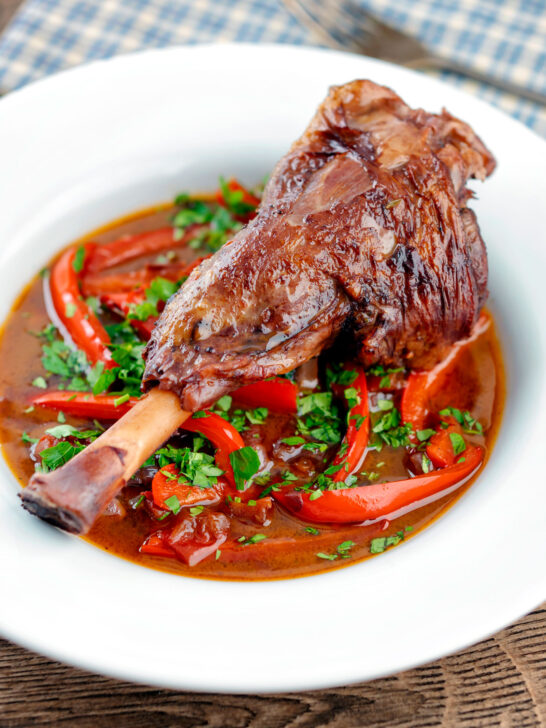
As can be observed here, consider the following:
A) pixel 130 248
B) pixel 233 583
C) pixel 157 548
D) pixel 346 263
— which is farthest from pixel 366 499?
pixel 130 248

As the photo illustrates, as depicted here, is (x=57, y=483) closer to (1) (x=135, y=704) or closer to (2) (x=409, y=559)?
(1) (x=135, y=704)

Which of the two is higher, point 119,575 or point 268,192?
point 268,192

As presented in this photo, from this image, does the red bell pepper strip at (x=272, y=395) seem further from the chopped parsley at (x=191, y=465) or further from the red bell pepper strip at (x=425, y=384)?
the red bell pepper strip at (x=425, y=384)

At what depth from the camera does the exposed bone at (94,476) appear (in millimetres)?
2861

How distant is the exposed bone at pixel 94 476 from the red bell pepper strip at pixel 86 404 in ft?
2.06

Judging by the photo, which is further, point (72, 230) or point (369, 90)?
point (72, 230)

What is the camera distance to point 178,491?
3510 mm

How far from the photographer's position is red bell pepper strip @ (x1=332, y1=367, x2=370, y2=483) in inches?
144

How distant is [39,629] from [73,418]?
129 cm

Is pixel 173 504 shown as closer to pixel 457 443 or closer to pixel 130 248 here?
pixel 457 443

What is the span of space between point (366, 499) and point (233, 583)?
72cm

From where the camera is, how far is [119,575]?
3176 mm

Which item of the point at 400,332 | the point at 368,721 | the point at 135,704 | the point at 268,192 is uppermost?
the point at 268,192

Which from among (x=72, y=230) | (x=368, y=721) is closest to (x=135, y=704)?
(x=368, y=721)
